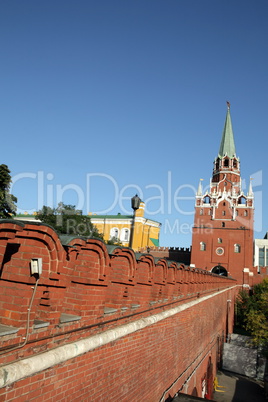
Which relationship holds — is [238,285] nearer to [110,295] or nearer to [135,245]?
[135,245]

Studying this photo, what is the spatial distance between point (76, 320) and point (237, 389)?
64.8 ft

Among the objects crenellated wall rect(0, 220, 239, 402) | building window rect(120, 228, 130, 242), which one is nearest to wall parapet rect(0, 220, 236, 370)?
crenellated wall rect(0, 220, 239, 402)

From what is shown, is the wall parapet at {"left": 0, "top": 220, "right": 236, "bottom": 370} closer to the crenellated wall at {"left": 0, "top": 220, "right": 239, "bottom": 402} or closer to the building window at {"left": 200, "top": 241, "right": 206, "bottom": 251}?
the crenellated wall at {"left": 0, "top": 220, "right": 239, "bottom": 402}

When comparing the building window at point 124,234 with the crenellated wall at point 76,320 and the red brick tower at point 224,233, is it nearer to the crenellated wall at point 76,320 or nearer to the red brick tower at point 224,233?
the red brick tower at point 224,233

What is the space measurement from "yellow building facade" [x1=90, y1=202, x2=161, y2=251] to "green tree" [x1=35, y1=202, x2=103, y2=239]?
494 inches

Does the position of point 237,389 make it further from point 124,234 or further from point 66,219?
point 124,234

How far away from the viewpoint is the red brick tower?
131 feet

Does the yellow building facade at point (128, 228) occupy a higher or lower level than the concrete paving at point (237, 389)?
higher

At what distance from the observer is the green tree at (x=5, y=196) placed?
21984 millimetres

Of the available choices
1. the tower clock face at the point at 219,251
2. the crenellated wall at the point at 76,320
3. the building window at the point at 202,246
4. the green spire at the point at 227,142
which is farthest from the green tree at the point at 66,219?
the crenellated wall at the point at 76,320

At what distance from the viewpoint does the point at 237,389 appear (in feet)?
62.7

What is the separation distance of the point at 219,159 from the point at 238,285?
19105mm

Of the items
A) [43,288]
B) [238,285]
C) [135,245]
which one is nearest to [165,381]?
[43,288]

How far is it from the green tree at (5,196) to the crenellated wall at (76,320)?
1858cm
